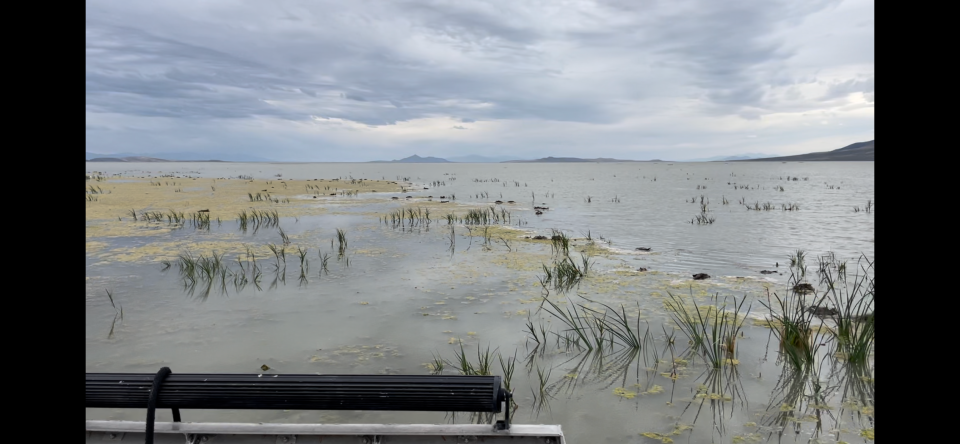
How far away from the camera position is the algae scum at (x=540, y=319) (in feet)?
14.3

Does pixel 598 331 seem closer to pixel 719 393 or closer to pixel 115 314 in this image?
pixel 719 393

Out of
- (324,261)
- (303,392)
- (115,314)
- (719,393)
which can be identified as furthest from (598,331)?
(115,314)

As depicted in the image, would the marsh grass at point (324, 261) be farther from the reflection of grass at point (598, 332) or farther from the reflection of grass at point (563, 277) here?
the reflection of grass at point (598, 332)

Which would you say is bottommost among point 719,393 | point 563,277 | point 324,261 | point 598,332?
point 719,393

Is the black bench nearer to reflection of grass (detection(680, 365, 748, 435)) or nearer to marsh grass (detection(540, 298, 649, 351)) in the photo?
reflection of grass (detection(680, 365, 748, 435))

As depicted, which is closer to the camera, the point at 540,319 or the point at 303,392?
the point at 303,392

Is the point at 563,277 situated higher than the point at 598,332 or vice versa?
the point at 563,277

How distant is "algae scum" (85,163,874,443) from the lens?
14.3 ft

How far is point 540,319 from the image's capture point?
6699 mm
